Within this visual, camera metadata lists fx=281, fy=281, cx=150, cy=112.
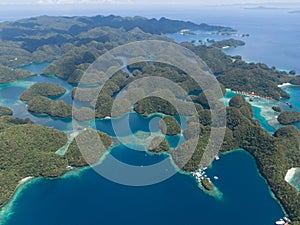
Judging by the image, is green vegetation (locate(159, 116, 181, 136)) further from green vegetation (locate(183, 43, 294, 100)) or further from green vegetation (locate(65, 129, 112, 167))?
green vegetation (locate(183, 43, 294, 100))

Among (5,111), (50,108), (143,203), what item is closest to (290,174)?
(143,203)

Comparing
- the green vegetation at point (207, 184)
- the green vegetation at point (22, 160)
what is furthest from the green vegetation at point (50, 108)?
the green vegetation at point (207, 184)

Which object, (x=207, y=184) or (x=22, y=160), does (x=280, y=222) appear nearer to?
(x=207, y=184)

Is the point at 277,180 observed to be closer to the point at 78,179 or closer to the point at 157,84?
the point at 78,179

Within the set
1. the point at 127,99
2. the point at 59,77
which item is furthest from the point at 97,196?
the point at 59,77

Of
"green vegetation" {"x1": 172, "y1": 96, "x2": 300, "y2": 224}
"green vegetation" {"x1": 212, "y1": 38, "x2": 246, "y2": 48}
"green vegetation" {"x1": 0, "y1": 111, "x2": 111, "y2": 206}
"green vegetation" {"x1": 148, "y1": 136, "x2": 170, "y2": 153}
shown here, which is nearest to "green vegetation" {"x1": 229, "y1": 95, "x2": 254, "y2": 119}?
"green vegetation" {"x1": 172, "y1": 96, "x2": 300, "y2": 224}
